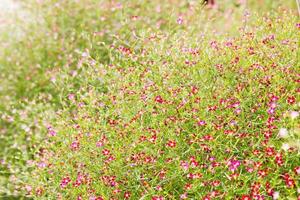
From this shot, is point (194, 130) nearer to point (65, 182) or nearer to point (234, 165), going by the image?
point (234, 165)

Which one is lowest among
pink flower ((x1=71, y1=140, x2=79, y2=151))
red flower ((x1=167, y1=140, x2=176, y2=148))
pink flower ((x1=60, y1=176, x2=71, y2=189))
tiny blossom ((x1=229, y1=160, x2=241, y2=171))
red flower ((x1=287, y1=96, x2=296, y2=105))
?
tiny blossom ((x1=229, y1=160, x2=241, y2=171))

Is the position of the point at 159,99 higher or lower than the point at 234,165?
higher

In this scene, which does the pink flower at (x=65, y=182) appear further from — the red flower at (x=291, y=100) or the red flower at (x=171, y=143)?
the red flower at (x=291, y=100)

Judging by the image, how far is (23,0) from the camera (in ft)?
24.3

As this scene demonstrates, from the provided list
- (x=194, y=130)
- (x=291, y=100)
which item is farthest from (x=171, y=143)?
(x=291, y=100)

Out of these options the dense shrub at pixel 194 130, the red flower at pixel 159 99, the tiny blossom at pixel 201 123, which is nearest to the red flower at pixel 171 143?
the dense shrub at pixel 194 130

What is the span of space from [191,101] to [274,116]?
1.81 feet

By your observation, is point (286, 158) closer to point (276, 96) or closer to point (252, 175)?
point (252, 175)

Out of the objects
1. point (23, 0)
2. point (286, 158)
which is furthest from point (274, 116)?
point (23, 0)

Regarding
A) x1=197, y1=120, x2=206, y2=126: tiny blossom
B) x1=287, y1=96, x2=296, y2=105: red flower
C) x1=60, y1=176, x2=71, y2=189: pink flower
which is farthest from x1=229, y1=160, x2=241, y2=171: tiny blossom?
x1=60, y1=176, x2=71, y2=189: pink flower

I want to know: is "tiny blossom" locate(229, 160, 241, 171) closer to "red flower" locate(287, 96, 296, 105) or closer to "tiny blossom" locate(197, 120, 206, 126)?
"tiny blossom" locate(197, 120, 206, 126)

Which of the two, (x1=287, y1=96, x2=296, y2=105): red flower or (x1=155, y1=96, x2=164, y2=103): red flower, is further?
(x1=155, y1=96, x2=164, y2=103): red flower

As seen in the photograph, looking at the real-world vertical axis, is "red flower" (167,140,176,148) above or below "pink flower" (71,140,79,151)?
below

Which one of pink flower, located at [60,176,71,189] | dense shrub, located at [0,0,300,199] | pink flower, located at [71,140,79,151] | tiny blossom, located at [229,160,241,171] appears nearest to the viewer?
tiny blossom, located at [229,160,241,171]
